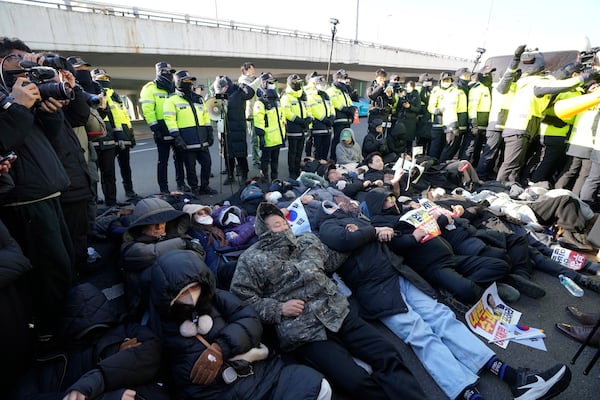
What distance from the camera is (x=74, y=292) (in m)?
1.93

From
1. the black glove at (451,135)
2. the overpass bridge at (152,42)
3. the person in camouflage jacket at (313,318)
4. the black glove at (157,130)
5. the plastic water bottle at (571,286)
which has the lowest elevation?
the plastic water bottle at (571,286)

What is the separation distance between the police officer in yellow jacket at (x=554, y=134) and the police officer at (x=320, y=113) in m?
4.06

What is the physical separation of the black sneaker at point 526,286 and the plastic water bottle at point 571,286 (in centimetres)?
39

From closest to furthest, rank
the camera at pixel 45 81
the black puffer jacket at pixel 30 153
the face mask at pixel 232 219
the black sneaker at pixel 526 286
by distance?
1. the black puffer jacket at pixel 30 153
2. the camera at pixel 45 81
3. the black sneaker at pixel 526 286
4. the face mask at pixel 232 219

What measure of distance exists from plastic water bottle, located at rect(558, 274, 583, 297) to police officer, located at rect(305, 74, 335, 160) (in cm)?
518

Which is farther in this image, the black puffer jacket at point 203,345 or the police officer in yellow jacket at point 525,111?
the police officer in yellow jacket at point 525,111

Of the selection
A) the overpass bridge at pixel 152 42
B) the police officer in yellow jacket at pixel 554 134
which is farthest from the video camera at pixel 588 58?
the overpass bridge at pixel 152 42

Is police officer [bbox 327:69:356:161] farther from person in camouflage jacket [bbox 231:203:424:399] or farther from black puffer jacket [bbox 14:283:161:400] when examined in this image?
black puffer jacket [bbox 14:283:161:400]

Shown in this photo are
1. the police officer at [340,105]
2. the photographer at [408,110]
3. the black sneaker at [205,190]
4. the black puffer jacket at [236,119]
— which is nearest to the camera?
the black sneaker at [205,190]

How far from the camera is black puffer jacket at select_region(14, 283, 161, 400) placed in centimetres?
158

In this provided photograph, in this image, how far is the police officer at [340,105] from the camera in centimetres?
771

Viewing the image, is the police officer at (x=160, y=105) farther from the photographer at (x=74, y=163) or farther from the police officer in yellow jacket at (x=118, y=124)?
the photographer at (x=74, y=163)

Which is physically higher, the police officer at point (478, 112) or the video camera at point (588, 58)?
the video camera at point (588, 58)

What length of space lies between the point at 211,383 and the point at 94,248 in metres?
2.31
